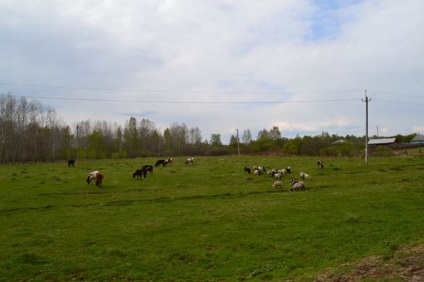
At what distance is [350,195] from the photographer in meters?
24.7

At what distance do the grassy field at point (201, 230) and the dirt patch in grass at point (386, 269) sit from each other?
404mm

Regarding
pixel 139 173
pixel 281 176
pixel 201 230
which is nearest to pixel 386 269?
pixel 201 230

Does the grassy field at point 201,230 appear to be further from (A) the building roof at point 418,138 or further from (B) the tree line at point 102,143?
(A) the building roof at point 418,138

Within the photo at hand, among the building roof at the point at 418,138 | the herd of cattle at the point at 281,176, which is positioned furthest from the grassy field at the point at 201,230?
the building roof at the point at 418,138

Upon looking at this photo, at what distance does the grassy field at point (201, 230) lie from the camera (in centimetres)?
1255

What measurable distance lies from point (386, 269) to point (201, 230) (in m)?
10.2

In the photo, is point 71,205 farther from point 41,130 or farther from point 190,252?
point 41,130

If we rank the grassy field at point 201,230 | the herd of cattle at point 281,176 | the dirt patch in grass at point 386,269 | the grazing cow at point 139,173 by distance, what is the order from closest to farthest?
the dirt patch in grass at point 386,269 → the grassy field at point 201,230 → the herd of cattle at point 281,176 → the grazing cow at point 139,173

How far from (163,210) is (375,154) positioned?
53.6 m

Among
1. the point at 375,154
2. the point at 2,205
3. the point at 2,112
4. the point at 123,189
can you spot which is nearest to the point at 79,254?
the point at 2,205

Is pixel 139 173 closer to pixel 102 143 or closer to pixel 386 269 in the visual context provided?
pixel 386 269

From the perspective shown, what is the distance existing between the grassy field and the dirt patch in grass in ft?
1.32

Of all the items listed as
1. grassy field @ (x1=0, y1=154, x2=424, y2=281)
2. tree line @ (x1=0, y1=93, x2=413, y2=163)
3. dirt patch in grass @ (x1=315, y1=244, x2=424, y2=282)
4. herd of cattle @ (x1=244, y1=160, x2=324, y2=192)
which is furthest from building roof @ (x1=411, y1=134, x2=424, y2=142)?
dirt patch in grass @ (x1=315, y1=244, x2=424, y2=282)

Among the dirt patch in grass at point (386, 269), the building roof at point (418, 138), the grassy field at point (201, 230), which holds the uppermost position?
the building roof at point (418, 138)
